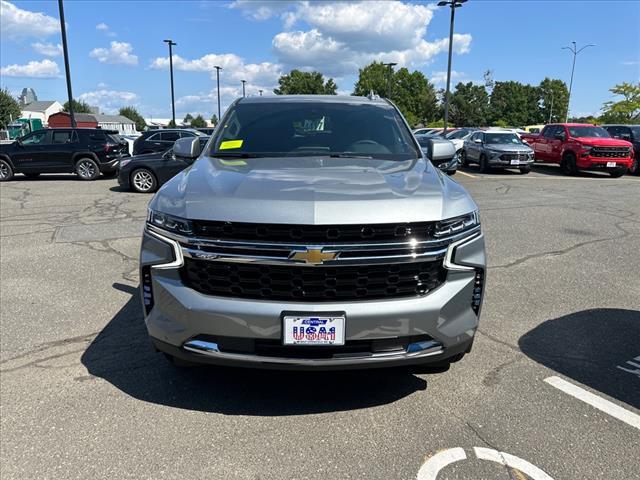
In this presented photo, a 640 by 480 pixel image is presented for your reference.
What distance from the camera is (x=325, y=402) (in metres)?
2.99

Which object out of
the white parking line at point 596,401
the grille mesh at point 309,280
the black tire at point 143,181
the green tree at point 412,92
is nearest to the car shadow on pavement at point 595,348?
the white parking line at point 596,401

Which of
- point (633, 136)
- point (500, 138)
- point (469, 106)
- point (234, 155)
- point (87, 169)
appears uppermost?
point (469, 106)

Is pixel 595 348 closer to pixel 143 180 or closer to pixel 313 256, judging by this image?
pixel 313 256

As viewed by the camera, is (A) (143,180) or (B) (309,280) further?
(A) (143,180)

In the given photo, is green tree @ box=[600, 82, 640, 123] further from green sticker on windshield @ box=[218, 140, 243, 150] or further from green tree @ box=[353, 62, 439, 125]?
green sticker on windshield @ box=[218, 140, 243, 150]

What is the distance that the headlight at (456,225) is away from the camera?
2.61 m

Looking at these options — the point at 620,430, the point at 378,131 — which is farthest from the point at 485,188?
the point at 620,430

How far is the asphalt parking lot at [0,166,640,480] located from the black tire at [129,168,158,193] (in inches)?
306

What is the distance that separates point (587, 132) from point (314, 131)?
56.1 feet

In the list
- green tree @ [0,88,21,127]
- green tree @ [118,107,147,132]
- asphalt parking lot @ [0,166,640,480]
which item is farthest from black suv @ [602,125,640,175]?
green tree @ [118,107,147,132]

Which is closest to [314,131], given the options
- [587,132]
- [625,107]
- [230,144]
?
[230,144]

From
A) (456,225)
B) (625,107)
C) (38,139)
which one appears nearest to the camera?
(456,225)

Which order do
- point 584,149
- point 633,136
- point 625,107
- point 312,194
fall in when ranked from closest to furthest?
point 312,194 → point 584,149 → point 633,136 → point 625,107

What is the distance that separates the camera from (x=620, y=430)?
271 centimetres
